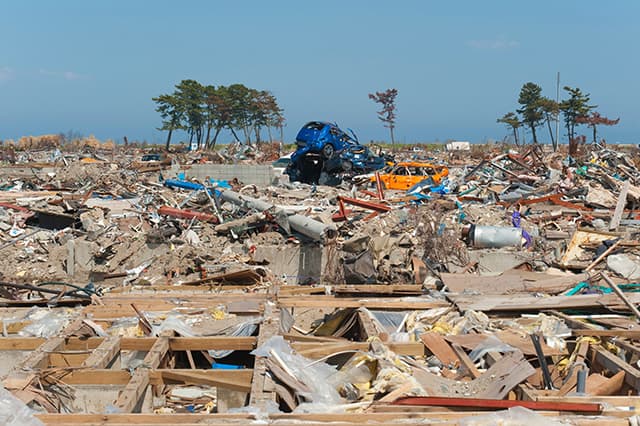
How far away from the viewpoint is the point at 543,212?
1467cm

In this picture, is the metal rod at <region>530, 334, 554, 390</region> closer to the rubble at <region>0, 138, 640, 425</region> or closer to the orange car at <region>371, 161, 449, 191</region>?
the rubble at <region>0, 138, 640, 425</region>

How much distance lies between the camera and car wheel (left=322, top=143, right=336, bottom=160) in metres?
21.8

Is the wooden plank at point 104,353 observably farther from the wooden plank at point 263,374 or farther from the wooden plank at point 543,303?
the wooden plank at point 543,303

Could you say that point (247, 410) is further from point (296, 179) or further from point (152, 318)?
point (296, 179)

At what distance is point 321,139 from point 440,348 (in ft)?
54.3

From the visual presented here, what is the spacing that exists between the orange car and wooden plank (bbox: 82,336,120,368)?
1480 cm

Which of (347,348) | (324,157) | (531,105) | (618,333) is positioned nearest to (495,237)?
(618,333)

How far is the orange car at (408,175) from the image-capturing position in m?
20.2

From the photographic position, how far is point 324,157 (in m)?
21.8

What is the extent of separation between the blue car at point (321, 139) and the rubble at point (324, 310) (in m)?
5.46

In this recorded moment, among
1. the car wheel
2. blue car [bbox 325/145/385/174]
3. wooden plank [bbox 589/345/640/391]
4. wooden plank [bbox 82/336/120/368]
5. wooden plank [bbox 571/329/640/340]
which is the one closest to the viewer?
wooden plank [bbox 589/345/640/391]

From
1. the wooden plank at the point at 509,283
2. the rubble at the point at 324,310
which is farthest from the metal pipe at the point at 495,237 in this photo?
the wooden plank at the point at 509,283

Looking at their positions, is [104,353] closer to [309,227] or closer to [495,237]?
[309,227]

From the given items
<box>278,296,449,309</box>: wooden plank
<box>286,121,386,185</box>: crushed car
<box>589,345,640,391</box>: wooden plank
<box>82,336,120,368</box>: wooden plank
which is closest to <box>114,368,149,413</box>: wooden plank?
<box>82,336,120,368</box>: wooden plank
